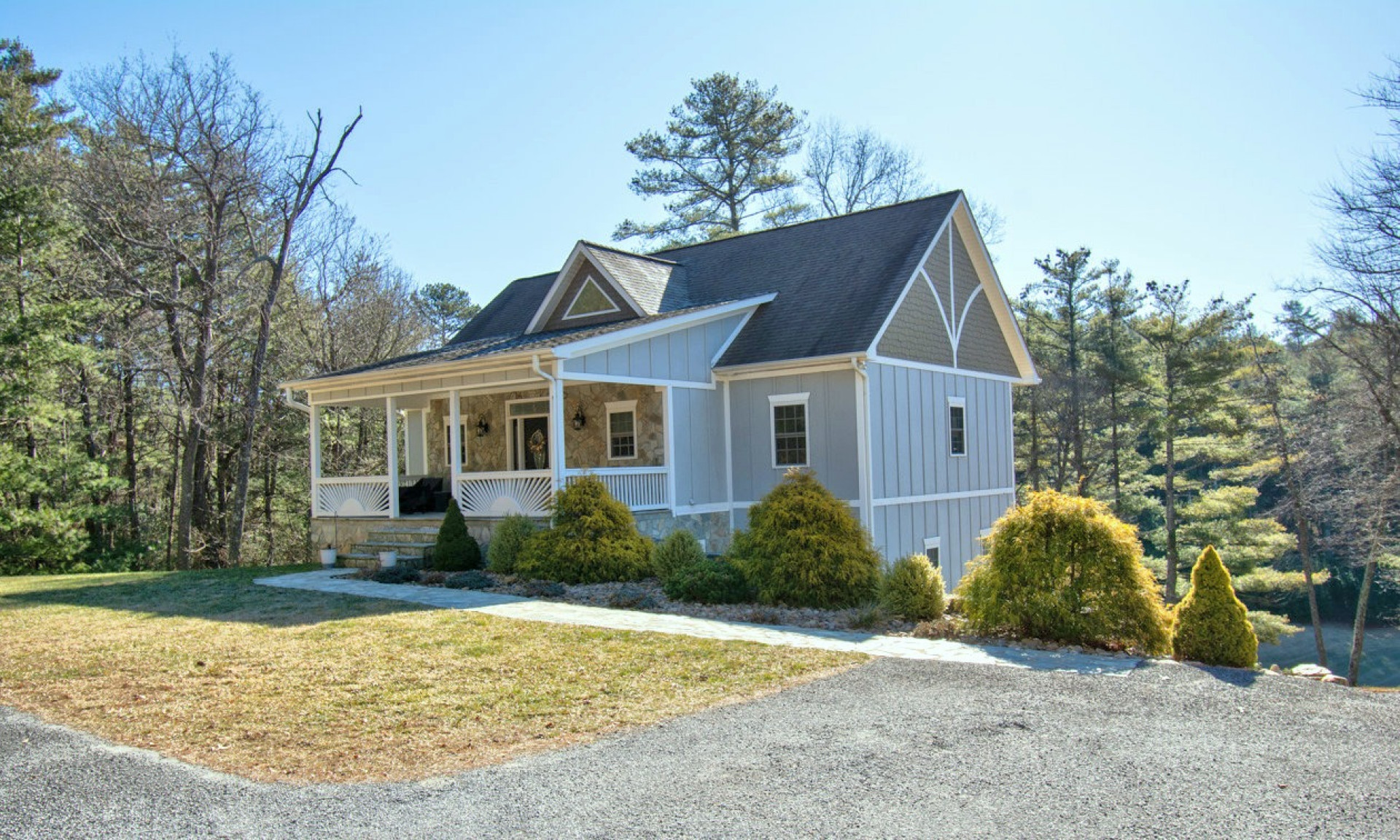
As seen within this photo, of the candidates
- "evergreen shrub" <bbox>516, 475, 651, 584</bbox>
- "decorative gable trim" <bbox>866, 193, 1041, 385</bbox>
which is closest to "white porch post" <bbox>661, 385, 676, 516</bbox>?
"evergreen shrub" <bbox>516, 475, 651, 584</bbox>

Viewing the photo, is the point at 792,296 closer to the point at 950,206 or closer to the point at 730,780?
the point at 950,206

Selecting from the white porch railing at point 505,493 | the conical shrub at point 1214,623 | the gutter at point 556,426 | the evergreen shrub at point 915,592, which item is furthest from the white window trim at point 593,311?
the conical shrub at point 1214,623

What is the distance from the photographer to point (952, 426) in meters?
19.0

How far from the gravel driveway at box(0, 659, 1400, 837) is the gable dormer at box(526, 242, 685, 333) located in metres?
12.7

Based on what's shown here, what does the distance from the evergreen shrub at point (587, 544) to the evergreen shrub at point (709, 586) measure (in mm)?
1564

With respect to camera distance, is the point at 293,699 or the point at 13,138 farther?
the point at 13,138

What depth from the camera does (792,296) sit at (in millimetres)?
18453

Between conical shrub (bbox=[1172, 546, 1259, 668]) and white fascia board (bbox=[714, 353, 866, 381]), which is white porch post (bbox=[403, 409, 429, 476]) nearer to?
white fascia board (bbox=[714, 353, 866, 381])

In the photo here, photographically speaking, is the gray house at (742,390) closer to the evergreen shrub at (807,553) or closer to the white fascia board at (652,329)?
the white fascia board at (652,329)

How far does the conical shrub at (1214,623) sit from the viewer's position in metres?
8.43

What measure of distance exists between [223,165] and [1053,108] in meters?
18.1

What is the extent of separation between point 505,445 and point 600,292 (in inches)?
153

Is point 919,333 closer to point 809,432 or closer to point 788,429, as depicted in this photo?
point 809,432

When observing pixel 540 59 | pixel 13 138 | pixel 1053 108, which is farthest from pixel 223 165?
pixel 1053 108
